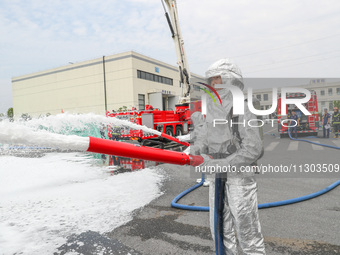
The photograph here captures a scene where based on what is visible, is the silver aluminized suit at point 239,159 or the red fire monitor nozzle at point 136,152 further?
the silver aluminized suit at point 239,159

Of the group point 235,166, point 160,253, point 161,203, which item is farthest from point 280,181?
point 235,166

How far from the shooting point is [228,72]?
1.87 meters

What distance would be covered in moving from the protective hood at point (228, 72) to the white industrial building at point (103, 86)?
104ft

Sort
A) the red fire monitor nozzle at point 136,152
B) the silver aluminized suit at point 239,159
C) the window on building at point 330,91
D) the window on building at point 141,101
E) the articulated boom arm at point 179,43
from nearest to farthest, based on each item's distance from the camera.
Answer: the red fire monitor nozzle at point 136,152
the silver aluminized suit at point 239,159
the articulated boom arm at point 179,43
the window on building at point 330,91
the window on building at point 141,101

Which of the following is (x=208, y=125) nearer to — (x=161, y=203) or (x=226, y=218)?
(x=226, y=218)

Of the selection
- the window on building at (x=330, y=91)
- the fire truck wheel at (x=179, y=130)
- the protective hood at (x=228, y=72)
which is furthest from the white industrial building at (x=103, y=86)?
the protective hood at (x=228, y=72)

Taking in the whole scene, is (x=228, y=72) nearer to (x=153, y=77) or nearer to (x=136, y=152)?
(x=136, y=152)

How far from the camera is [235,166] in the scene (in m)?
1.81

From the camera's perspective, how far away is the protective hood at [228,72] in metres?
1.87

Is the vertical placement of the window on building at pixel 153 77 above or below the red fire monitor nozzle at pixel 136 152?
above

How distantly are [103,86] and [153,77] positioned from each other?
26.8 feet

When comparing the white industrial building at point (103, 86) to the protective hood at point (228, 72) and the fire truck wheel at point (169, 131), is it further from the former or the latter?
the protective hood at point (228, 72)

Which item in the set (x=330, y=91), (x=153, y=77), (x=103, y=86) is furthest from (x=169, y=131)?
(x=330, y=91)

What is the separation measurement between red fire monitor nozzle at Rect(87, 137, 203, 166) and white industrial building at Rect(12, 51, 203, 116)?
103ft
